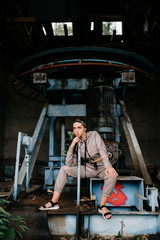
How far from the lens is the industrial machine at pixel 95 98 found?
286cm

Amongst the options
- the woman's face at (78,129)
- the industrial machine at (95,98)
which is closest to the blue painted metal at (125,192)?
the industrial machine at (95,98)

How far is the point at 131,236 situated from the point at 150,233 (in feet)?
0.82

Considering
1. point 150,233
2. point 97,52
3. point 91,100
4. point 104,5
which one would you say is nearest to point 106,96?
point 91,100

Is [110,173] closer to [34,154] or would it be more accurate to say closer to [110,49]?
[34,154]

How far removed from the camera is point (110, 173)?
2297 millimetres

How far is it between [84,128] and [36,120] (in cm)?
432

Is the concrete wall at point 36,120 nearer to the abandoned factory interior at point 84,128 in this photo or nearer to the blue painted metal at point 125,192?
the abandoned factory interior at point 84,128

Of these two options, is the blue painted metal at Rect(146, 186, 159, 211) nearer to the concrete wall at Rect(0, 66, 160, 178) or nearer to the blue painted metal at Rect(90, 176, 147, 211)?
the blue painted metal at Rect(90, 176, 147, 211)

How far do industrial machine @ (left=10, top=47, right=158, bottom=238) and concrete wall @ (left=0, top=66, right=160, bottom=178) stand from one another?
2310 mm

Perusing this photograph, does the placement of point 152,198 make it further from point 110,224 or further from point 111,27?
point 111,27

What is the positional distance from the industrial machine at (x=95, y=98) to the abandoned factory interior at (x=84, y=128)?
0.05ft

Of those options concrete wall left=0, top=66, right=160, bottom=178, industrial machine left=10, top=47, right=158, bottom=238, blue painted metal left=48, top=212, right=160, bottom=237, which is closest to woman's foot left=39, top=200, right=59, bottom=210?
blue painted metal left=48, top=212, right=160, bottom=237

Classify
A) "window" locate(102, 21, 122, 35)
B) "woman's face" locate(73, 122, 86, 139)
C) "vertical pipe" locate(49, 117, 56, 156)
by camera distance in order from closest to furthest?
"woman's face" locate(73, 122, 86, 139), "vertical pipe" locate(49, 117, 56, 156), "window" locate(102, 21, 122, 35)

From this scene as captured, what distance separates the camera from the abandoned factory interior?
2.30 metres
